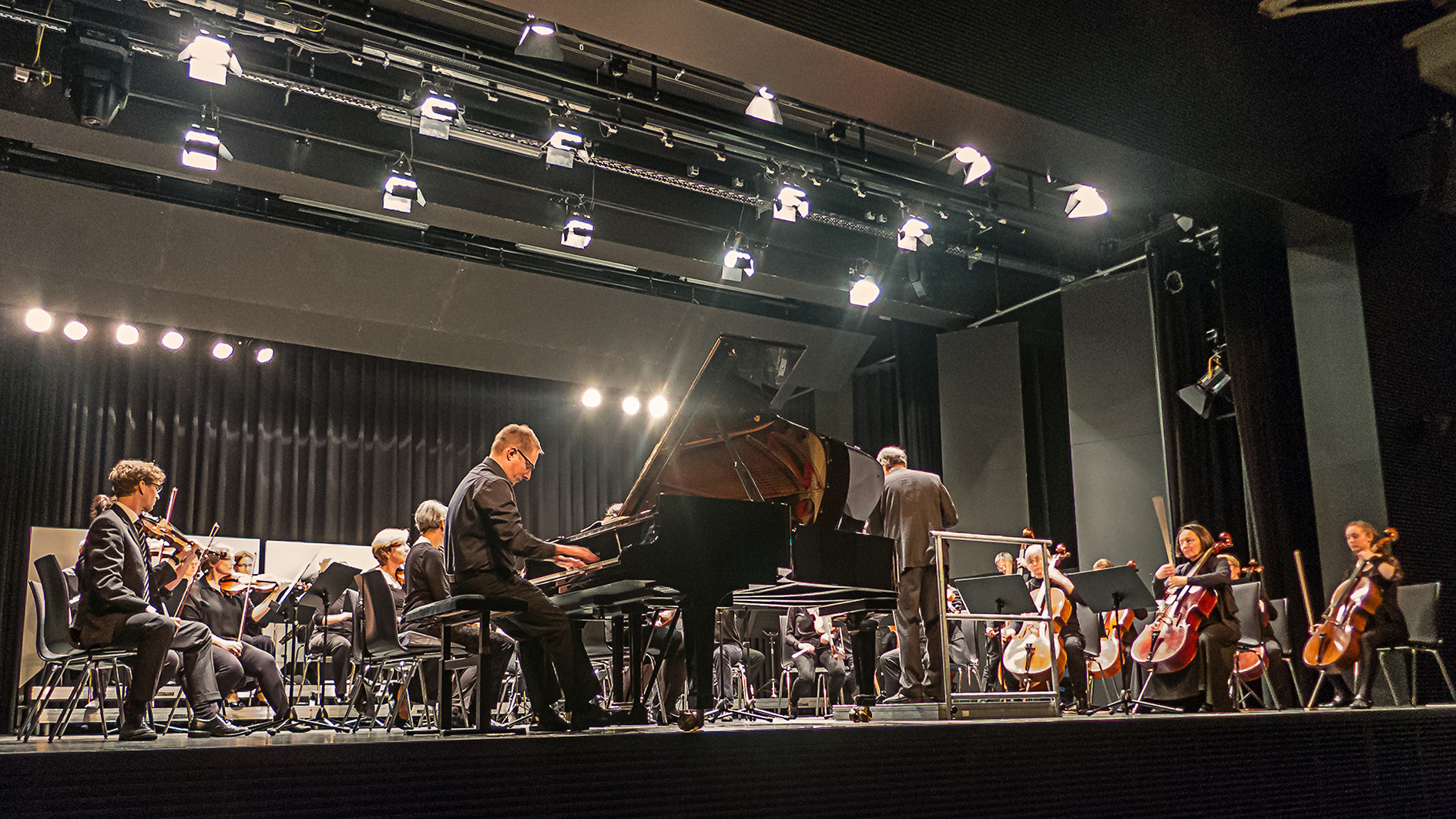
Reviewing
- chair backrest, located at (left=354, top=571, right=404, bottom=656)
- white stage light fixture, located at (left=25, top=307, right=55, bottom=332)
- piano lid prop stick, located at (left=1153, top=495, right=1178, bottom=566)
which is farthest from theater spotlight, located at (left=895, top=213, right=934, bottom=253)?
white stage light fixture, located at (left=25, top=307, right=55, bottom=332)

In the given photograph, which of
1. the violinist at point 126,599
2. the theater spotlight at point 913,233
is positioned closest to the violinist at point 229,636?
the violinist at point 126,599

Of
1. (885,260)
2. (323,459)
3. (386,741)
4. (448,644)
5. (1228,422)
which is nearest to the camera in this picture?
(386,741)

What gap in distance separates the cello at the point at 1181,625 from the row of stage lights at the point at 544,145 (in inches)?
99.6

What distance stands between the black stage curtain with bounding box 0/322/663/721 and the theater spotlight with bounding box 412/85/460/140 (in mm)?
4070

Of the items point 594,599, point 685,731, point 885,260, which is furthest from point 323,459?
point 685,731

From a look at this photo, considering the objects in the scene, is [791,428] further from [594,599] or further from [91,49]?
[91,49]

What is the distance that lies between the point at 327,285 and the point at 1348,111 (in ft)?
25.4

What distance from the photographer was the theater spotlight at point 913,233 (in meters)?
8.91

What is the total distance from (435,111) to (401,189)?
2.55ft

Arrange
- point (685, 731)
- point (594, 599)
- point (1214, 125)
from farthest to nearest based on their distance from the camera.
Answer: point (1214, 125) → point (594, 599) → point (685, 731)

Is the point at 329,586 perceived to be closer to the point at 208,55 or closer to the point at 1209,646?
the point at 208,55

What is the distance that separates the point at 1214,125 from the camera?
588 centimetres

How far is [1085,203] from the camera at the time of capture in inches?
315

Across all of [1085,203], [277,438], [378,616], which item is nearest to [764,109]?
[1085,203]
